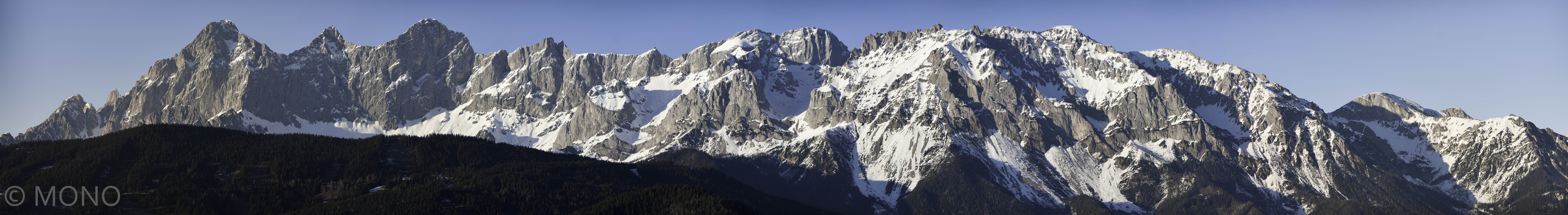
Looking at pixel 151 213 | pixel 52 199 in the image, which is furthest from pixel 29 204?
pixel 151 213

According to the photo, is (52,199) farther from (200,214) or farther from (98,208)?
(200,214)

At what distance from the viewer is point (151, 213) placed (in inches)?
7810

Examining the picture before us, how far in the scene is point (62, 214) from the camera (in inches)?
7466

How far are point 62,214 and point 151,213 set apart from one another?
44.3ft

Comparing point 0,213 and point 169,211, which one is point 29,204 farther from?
point 169,211

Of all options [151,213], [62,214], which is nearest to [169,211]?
[151,213]

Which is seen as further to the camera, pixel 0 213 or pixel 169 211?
pixel 169 211

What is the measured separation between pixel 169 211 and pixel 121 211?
7.51m

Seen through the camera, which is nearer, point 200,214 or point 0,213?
point 0,213

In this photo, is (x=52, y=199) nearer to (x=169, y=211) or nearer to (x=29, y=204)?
(x=29, y=204)

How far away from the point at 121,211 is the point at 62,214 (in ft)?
30.1

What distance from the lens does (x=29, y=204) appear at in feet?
642

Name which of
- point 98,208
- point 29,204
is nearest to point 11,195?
point 29,204

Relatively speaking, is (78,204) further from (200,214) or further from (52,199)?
(200,214)
